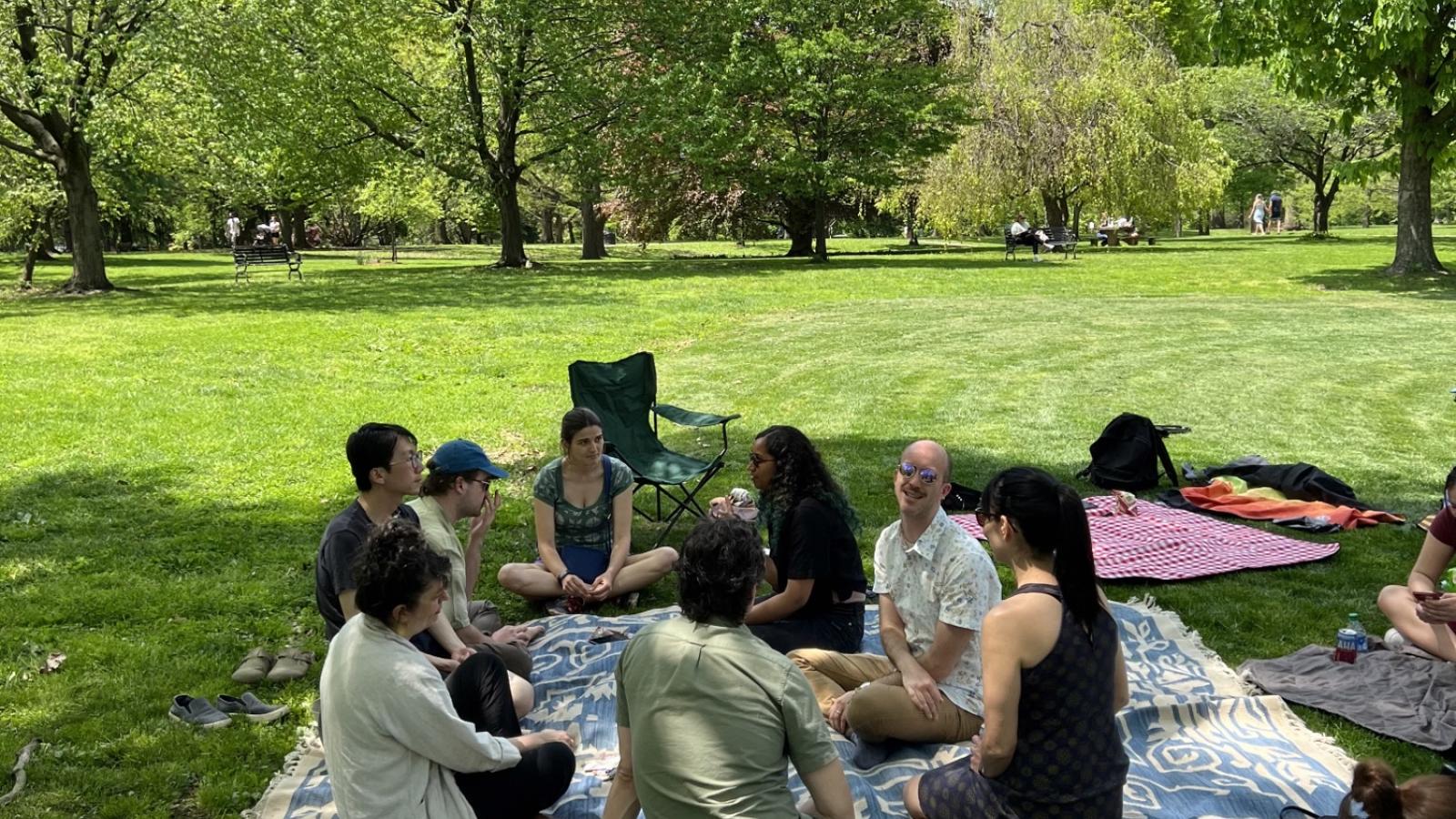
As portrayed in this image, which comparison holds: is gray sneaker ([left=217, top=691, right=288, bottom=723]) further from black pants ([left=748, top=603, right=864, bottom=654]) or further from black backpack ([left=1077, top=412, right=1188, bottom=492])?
black backpack ([left=1077, top=412, right=1188, bottom=492])

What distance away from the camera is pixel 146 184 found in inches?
1184

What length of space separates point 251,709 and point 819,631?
222 centimetres

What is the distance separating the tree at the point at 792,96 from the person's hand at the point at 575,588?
18.6 meters

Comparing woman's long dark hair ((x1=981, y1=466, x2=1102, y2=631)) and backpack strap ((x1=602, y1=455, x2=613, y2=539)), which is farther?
backpack strap ((x1=602, y1=455, x2=613, y2=539))

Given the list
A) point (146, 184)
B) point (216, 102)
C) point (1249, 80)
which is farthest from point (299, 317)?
point (1249, 80)

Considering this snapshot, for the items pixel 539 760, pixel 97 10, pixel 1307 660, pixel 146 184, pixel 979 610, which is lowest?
pixel 1307 660

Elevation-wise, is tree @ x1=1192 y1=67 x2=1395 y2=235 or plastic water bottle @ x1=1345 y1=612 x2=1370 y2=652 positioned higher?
tree @ x1=1192 y1=67 x2=1395 y2=235

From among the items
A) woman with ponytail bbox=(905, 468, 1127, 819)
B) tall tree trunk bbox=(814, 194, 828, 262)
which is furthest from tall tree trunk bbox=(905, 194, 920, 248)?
woman with ponytail bbox=(905, 468, 1127, 819)

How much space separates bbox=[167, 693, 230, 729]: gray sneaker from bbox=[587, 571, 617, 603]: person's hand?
5.46ft

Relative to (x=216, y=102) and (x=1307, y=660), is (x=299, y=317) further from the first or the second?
(x=1307, y=660)

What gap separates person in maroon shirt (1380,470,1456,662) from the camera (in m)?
4.20

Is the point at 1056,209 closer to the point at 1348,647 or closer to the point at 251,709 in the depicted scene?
the point at 1348,647

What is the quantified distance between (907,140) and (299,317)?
1445 centimetres

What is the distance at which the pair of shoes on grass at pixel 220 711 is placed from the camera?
13.6 feet
